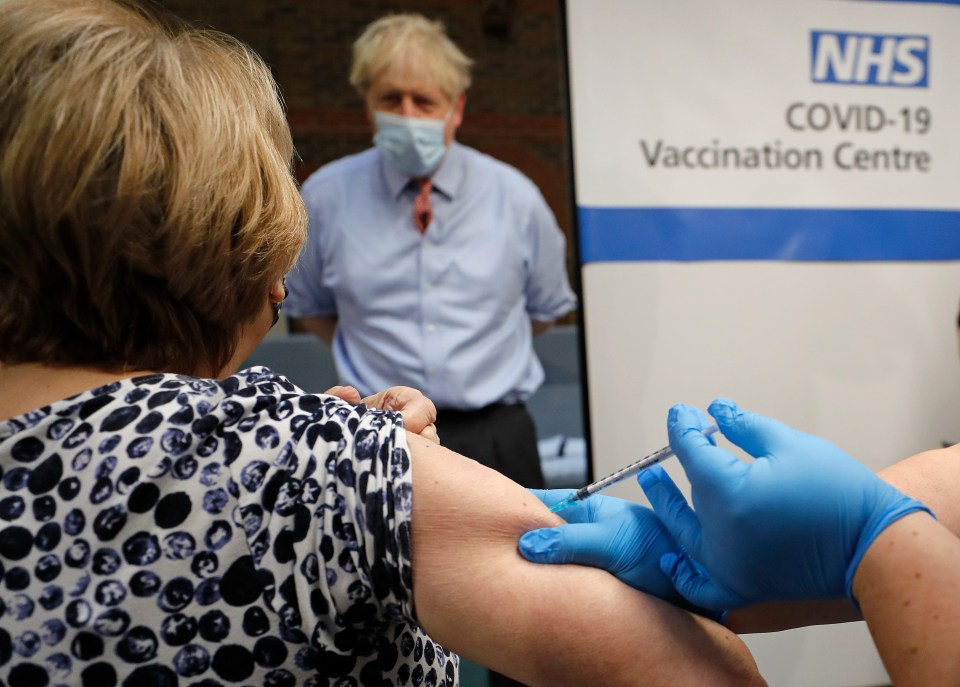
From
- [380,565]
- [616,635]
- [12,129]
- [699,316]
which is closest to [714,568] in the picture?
[616,635]

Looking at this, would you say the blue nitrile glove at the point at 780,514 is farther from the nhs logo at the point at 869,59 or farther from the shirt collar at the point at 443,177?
the nhs logo at the point at 869,59

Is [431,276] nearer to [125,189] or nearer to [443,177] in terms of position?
[443,177]

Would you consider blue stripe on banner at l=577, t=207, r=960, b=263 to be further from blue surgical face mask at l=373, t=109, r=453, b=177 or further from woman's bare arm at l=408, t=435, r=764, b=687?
woman's bare arm at l=408, t=435, r=764, b=687

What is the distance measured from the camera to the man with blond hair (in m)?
2.59

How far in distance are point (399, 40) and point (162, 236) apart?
78.9 inches

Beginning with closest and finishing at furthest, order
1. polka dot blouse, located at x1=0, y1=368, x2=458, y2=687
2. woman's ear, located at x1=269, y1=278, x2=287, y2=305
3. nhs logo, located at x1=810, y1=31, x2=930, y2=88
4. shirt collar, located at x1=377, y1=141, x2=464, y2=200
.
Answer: polka dot blouse, located at x1=0, y1=368, x2=458, y2=687 → woman's ear, located at x1=269, y1=278, x2=287, y2=305 → nhs logo, located at x1=810, y1=31, x2=930, y2=88 → shirt collar, located at x1=377, y1=141, x2=464, y2=200

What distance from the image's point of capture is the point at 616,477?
3.24ft

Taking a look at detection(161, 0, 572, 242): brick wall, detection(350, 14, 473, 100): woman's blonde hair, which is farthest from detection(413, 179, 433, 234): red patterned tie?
detection(161, 0, 572, 242): brick wall

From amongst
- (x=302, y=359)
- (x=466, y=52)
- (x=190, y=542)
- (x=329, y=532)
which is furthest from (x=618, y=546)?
(x=466, y=52)

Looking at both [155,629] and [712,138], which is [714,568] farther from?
[712,138]

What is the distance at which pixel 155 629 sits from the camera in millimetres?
754

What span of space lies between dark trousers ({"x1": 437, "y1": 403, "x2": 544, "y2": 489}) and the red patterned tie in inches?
22.7

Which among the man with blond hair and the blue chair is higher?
the man with blond hair

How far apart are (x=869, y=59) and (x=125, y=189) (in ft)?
8.09
